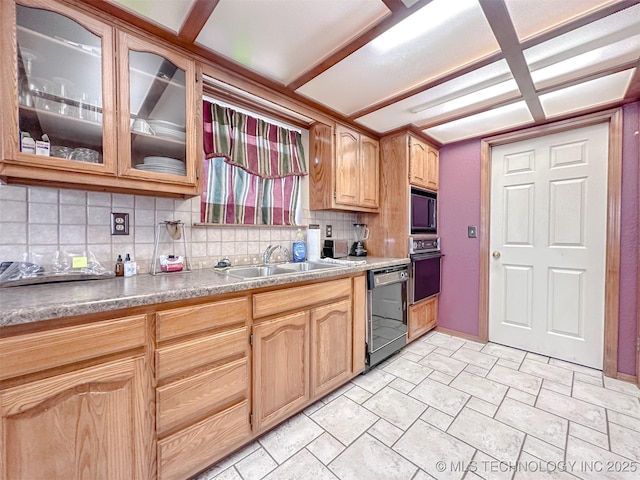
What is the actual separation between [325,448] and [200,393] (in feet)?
2.40

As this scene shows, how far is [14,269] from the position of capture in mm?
1151

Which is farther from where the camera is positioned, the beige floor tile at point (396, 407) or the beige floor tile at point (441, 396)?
the beige floor tile at point (441, 396)

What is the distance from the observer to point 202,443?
1204 mm

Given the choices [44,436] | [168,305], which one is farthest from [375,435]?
[44,436]

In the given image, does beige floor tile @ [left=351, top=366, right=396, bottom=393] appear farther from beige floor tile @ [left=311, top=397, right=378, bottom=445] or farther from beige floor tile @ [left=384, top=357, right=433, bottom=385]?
beige floor tile @ [left=311, top=397, right=378, bottom=445]

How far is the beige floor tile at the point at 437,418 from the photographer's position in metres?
1.56

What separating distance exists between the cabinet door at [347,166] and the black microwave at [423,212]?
62 centimetres

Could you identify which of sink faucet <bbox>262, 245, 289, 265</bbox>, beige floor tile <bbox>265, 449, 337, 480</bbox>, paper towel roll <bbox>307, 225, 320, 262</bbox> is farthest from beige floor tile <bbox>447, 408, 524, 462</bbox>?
sink faucet <bbox>262, 245, 289, 265</bbox>

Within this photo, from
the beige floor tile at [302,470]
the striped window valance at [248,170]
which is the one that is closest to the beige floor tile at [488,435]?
the beige floor tile at [302,470]

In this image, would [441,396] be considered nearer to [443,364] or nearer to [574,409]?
[443,364]

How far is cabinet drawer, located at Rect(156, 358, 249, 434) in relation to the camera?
110cm

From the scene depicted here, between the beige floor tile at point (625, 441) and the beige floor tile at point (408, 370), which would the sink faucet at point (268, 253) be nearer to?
the beige floor tile at point (408, 370)

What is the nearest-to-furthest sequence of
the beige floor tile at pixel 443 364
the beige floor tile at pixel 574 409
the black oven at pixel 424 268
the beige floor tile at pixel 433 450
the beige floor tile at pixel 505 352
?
1. the beige floor tile at pixel 433 450
2. the beige floor tile at pixel 574 409
3. the beige floor tile at pixel 443 364
4. the beige floor tile at pixel 505 352
5. the black oven at pixel 424 268

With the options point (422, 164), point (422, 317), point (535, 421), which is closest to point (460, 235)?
point (422, 164)
